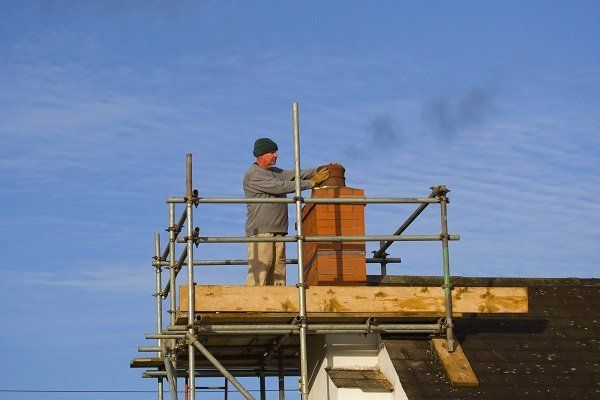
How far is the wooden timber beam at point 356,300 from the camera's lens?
14852 mm

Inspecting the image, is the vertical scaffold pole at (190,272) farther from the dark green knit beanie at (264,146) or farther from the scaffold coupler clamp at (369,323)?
the scaffold coupler clamp at (369,323)

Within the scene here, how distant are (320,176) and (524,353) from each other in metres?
3.48

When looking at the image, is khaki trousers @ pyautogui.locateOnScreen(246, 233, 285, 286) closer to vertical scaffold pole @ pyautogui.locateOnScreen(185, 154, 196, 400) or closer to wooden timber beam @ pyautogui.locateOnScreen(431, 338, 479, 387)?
vertical scaffold pole @ pyautogui.locateOnScreen(185, 154, 196, 400)

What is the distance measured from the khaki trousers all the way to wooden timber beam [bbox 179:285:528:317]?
1.37 m

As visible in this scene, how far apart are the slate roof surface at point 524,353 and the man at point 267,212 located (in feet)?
6.08

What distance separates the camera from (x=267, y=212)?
54.0ft

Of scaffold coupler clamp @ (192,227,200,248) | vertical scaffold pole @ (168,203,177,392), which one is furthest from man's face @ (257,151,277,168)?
scaffold coupler clamp @ (192,227,200,248)

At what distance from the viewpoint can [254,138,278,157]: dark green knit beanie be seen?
16.8m

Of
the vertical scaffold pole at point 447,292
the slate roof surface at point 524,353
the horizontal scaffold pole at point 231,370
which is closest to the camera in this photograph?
the slate roof surface at point 524,353

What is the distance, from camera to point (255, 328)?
14930mm

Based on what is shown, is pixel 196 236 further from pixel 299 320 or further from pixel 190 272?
pixel 299 320

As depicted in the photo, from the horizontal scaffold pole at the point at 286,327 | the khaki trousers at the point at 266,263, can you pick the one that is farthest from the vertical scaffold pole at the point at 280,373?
the horizontal scaffold pole at the point at 286,327

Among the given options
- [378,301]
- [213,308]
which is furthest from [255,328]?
[378,301]

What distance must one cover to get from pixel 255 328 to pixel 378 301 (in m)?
1.64
